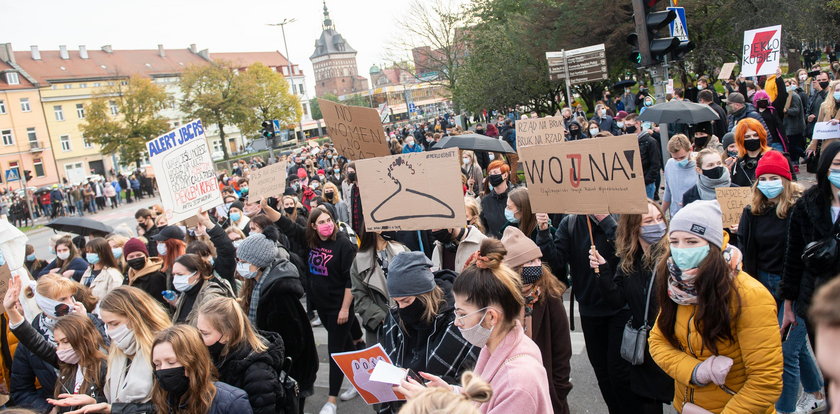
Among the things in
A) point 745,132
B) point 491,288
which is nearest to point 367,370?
point 491,288

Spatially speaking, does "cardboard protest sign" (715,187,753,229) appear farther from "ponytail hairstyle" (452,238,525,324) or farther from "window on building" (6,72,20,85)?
"window on building" (6,72,20,85)

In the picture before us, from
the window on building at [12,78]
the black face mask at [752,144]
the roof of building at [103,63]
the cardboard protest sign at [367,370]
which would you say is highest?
the roof of building at [103,63]

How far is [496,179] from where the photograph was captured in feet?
21.7

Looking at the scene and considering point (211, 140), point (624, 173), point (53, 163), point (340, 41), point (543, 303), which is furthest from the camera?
point (340, 41)

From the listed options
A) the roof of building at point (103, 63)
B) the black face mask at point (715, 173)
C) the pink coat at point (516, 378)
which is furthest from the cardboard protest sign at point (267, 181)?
the roof of building at point (103, 63)

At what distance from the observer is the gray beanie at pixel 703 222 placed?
113 inches

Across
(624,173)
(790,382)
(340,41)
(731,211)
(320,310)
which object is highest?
(340,41)

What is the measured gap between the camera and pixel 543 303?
3.52 m

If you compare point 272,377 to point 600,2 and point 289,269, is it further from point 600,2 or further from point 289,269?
point 600,2

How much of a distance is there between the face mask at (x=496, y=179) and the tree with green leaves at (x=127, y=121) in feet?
192

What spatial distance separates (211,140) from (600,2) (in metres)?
72.5

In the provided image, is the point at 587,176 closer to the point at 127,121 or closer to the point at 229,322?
the point at 229,322

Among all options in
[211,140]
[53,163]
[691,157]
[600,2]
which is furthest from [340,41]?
[691,157]

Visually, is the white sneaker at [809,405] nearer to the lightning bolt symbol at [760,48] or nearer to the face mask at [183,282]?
the face mask at [183,282]
